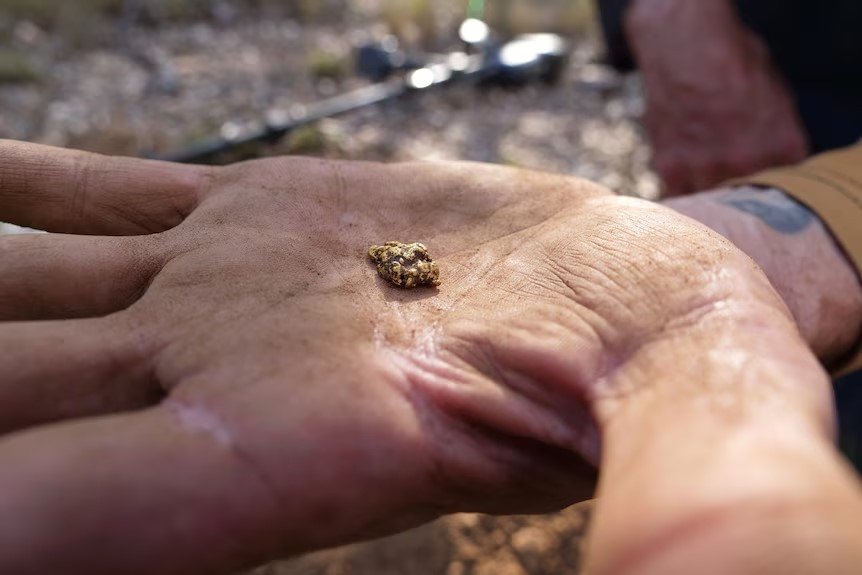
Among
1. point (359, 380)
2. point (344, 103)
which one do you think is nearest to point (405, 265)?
point (359, 380)

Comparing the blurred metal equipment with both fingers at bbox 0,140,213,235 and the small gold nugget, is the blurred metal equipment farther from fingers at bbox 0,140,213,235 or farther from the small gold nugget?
the small gold nugget

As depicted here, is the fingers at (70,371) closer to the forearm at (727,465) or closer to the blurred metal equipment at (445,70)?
the forearm at (727,465)

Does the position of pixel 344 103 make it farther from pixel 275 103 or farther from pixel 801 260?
pixel 801 260

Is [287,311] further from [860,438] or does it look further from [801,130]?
[801,130]

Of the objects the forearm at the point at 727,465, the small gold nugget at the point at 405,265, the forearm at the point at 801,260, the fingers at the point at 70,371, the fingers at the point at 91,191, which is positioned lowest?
the forearm at the point at 801,260

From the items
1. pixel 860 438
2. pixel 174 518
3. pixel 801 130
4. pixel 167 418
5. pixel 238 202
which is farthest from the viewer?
pixel 801 130

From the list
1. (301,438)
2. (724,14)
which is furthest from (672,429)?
(724,14)

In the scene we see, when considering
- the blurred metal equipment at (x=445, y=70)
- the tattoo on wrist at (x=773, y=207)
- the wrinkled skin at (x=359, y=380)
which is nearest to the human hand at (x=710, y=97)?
the tattoo on wrist at (x=773, y=207)
